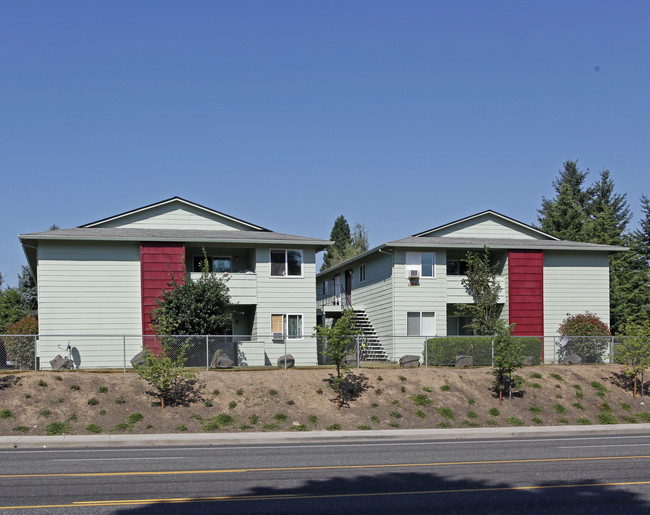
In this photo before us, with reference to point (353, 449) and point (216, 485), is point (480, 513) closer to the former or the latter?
point (216, 485)

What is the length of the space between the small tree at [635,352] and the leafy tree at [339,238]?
58.9 m

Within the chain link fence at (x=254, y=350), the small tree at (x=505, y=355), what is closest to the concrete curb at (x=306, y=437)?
the small tree at (x=505, y=355)

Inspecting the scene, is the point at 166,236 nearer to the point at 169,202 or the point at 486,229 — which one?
the point at 169,202

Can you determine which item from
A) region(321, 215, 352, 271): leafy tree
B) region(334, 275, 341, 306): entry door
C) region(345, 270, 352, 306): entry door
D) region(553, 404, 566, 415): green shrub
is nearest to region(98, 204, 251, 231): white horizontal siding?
region(345, 270, 352, 306): entry door

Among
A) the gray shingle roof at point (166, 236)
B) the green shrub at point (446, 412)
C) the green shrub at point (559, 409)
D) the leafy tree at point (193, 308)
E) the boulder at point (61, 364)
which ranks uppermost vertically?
the gray shingle roof at point (166, 236)

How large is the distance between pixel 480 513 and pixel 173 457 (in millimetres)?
8887

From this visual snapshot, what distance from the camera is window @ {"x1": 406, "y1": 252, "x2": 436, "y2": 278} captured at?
36125 millimetres

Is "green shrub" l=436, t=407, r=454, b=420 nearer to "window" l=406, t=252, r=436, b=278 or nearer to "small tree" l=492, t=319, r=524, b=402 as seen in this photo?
"small tree" l=492, t=319, r=524, b=402

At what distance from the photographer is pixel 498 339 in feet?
91.0

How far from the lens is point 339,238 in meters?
92.6

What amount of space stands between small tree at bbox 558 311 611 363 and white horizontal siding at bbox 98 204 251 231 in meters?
17.6

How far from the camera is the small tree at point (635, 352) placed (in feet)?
96.1

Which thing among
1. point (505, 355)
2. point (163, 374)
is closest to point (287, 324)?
point (163, 374)

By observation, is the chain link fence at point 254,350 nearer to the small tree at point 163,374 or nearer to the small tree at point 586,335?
the small tree at point 586,335
